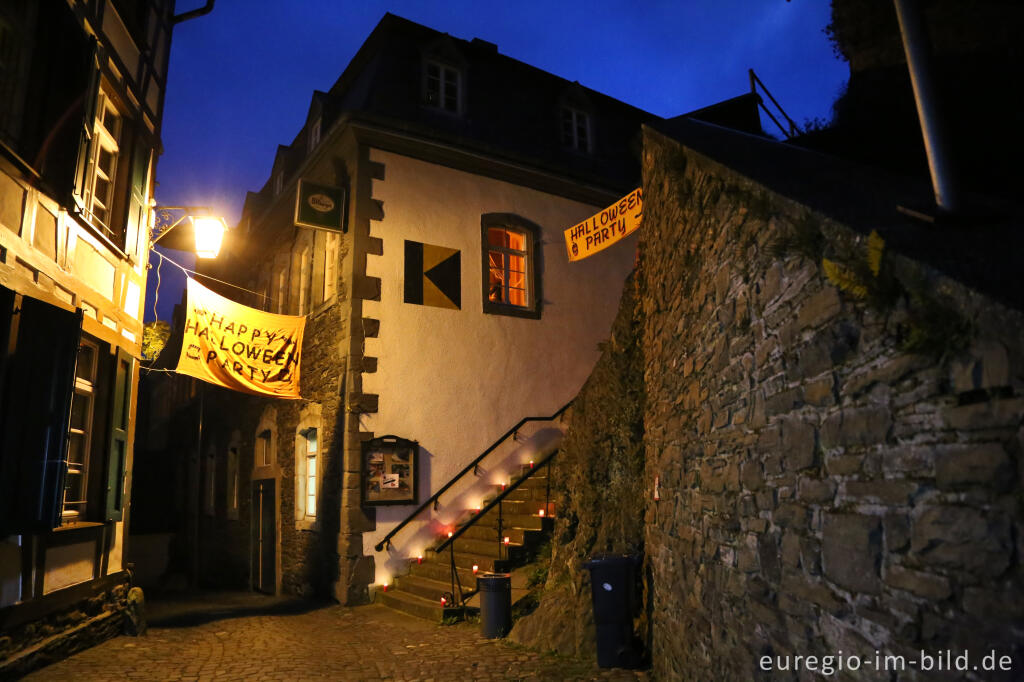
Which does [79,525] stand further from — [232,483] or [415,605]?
[232,483]

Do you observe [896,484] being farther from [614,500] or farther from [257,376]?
[257,376]

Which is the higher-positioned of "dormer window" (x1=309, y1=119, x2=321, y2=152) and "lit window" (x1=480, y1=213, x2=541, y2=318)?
"dormer window" (x1=309, y1=119, x2=321, y2=152)

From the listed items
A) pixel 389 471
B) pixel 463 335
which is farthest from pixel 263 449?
pixel 463 335

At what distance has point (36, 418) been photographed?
5453 mm

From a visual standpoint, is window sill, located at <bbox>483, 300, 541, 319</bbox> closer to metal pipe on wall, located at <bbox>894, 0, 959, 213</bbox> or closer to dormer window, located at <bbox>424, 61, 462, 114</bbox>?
dormer window, located at <bbox>424, 61, 462, 114</bbox>

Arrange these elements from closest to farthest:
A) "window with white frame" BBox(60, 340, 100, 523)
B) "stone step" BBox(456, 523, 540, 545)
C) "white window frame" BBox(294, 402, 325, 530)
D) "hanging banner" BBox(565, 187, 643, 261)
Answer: "window with white frame" BBox(60, 340, 100, 523) < "hanging banner" BBox(565, 187, 643, 261) < "stone step" BBox(456, 523, 540, 545) < "white window frame" BBox(294, 402, 325, 530)

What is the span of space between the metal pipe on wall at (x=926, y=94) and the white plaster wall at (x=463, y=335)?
8600mm

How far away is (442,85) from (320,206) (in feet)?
11.6

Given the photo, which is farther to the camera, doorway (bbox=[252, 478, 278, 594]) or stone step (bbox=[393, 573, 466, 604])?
doorway (bbox=[252, 478, 278, 594])

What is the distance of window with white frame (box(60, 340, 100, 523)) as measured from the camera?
22.4 feet

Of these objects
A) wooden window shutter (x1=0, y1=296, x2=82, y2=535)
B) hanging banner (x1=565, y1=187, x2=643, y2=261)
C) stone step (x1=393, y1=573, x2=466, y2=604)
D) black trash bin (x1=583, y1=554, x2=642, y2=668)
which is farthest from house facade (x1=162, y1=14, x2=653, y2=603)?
black trash bin (x1=583, y1=554, x2=642, y2=668)

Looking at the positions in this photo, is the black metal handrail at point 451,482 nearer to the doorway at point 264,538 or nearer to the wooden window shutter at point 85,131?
the doorway at point 264,538

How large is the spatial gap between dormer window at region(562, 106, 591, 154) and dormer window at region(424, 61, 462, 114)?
2.50 m

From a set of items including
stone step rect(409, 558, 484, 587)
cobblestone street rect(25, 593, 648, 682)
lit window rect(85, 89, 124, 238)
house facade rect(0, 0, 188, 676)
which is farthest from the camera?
stone step rect(409, 558, 484, 587)
